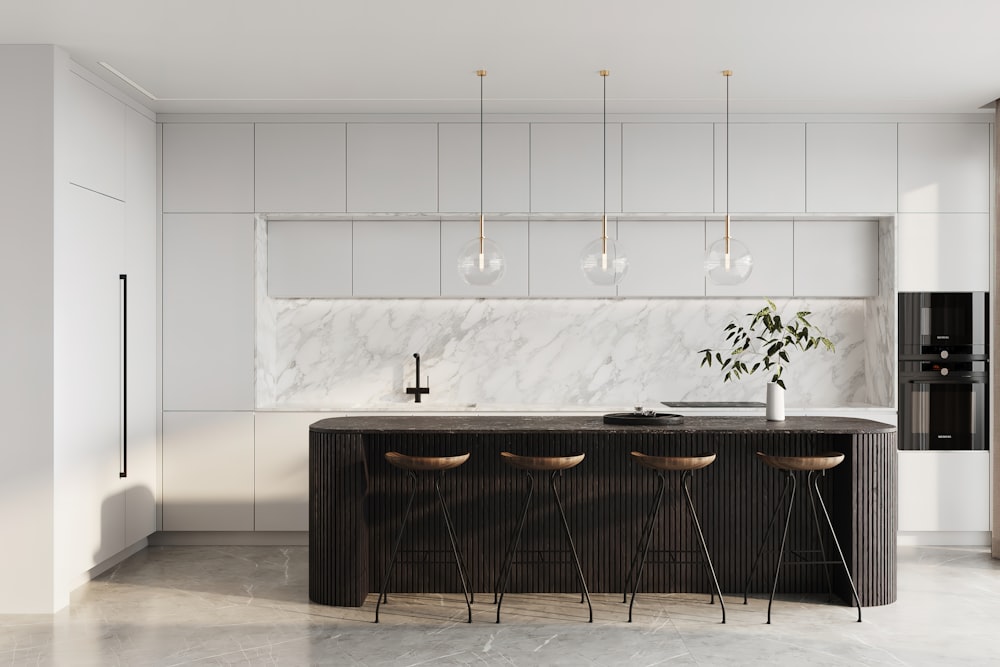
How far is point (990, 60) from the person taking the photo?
473 cm

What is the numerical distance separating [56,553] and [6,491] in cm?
42

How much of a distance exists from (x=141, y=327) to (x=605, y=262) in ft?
10.6

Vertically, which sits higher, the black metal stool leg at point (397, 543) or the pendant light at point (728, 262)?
the pendant light at point (728, 262)

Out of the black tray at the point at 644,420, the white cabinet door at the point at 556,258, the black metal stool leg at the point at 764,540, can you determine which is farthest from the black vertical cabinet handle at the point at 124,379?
the black metal stool leg at the point at 764,540

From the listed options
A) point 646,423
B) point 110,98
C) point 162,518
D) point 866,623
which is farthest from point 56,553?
point 866,623

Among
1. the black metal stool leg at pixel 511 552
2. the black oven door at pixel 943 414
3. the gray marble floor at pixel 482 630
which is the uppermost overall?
the black oven door at pixel 943 414

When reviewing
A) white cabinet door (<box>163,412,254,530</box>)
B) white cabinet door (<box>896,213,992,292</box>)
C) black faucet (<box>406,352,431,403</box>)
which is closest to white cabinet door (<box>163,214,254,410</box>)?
white cabinet door (<box>163,412,254,530</box>)

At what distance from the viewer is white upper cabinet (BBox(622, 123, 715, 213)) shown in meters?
5.90

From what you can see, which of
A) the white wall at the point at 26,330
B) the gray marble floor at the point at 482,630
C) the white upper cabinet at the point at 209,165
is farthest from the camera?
the white upper cabinet at the point at 209,165

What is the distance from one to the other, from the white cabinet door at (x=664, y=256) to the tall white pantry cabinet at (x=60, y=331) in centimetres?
352

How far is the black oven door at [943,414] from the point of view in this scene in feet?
19.0

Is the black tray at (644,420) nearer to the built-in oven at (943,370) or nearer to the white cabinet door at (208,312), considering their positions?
the built-in oven at (943,370)

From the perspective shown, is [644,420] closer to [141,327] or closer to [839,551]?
[839,551]

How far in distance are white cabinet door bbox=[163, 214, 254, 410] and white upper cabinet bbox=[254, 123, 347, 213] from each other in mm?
282
